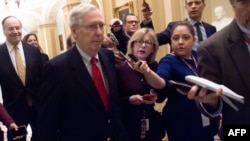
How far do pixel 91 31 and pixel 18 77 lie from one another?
6.55 ft

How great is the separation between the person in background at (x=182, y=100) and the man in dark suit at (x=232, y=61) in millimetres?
910


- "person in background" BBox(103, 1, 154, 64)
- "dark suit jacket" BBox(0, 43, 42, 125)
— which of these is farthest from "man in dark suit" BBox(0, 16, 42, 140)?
"person in background" BBox(103, 1, 154, 64)

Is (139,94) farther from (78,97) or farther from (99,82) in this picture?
(78,97)

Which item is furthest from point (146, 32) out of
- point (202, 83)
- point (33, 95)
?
point (33, 95)

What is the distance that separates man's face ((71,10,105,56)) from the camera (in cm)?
260

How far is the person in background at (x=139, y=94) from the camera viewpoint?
3066 mm

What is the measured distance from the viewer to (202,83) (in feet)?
5.78

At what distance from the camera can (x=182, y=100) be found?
→ 307 centimetres

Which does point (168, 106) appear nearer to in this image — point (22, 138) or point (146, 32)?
point (146, 32)

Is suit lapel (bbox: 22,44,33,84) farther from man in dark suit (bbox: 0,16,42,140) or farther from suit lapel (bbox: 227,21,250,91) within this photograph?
suit lapel (bbox: 227,21,250,91)

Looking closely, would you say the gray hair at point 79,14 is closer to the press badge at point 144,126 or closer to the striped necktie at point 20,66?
the press badge at point 144,126

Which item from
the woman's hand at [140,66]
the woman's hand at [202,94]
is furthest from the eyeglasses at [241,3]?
the woman's hand at [140,66]

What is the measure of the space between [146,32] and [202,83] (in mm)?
1490

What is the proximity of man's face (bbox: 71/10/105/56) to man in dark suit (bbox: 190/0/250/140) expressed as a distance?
0.79 metres
